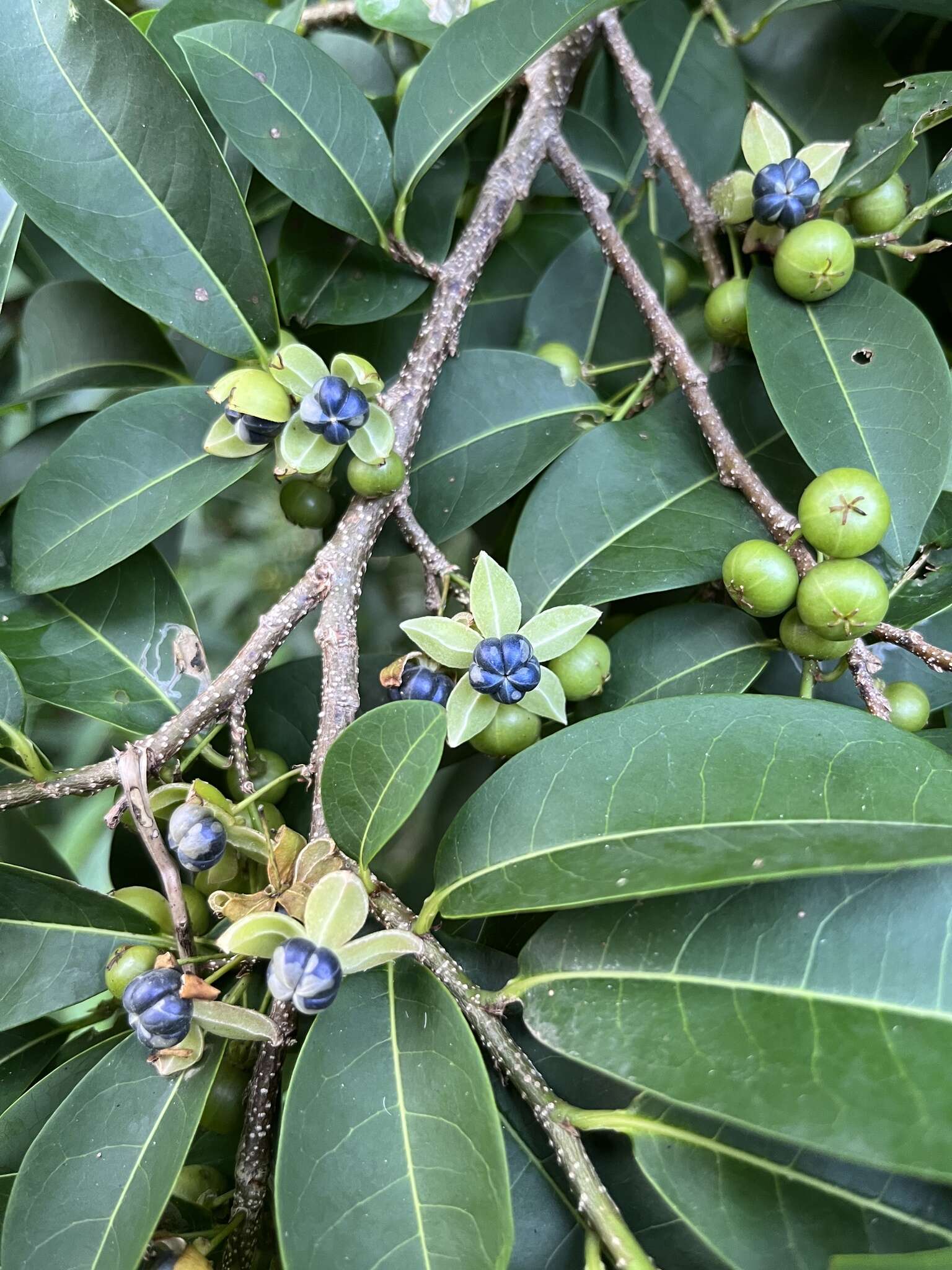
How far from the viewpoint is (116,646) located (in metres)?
1.34

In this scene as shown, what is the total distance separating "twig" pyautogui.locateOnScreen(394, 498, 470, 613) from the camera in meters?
1.27

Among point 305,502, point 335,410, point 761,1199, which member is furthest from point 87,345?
point 761,1199

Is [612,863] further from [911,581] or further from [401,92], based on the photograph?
[401,92]

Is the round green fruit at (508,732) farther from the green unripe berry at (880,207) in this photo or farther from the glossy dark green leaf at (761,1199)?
the green unripe berry at (880,207)

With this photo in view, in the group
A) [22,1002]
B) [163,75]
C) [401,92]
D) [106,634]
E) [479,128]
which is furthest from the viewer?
[479,128]

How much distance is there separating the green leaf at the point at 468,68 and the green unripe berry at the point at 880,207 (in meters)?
0.49

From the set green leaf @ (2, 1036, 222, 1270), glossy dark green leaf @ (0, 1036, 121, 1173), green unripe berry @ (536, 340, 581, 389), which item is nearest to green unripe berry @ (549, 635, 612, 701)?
green unripe berry @ (536, 340, 581, 389)

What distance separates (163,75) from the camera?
3.92 ft

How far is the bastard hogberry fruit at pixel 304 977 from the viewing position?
2.79ft

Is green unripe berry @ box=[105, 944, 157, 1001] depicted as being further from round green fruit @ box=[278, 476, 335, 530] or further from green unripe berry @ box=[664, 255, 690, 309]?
green unripe berry @ box=[664, 255, 690, 309]

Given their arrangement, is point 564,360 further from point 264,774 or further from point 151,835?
point 151,835

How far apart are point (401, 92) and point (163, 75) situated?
562 mm

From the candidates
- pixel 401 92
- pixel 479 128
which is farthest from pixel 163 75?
pixel 479 128

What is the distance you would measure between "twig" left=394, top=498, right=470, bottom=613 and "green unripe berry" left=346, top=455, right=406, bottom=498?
65mm
